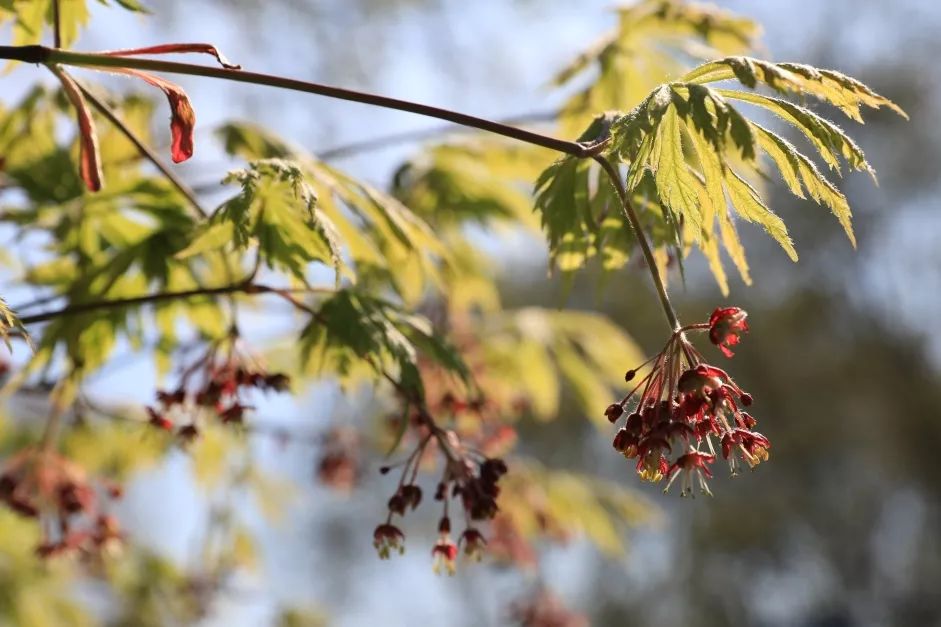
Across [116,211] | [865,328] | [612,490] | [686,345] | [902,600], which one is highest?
[865,328]

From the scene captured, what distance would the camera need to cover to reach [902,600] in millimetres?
12062

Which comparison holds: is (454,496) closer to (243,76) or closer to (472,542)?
(472,542)

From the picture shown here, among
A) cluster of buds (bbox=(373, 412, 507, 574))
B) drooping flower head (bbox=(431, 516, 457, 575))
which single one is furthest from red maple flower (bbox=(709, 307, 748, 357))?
drooping flower head (bbox=(431, 516, 457, 575))

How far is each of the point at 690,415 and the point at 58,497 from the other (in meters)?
1.38

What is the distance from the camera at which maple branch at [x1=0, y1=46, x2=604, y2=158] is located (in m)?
1.11

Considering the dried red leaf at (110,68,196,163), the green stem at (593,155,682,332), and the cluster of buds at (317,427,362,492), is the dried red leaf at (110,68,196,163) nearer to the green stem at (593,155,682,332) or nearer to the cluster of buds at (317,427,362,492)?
the green stem at (593,155,682,332)

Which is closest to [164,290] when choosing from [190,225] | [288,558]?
[190,225]

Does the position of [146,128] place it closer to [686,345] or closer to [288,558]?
[686,345]

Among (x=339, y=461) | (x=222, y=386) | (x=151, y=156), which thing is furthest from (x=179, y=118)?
(x=339, y=461)

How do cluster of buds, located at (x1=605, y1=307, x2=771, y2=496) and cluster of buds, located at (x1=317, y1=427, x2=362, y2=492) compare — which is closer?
cluster of buds, located at (x1=605, y1=307, x2=771, y2=496)

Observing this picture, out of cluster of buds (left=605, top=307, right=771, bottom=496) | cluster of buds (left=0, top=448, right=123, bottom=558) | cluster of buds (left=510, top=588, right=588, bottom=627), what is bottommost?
cluster of buds (left=605, top=307, right=771, bottom=496)

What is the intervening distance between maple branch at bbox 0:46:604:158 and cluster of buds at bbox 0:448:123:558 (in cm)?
107

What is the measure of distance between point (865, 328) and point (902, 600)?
3454 millimetres

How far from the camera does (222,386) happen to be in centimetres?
166
